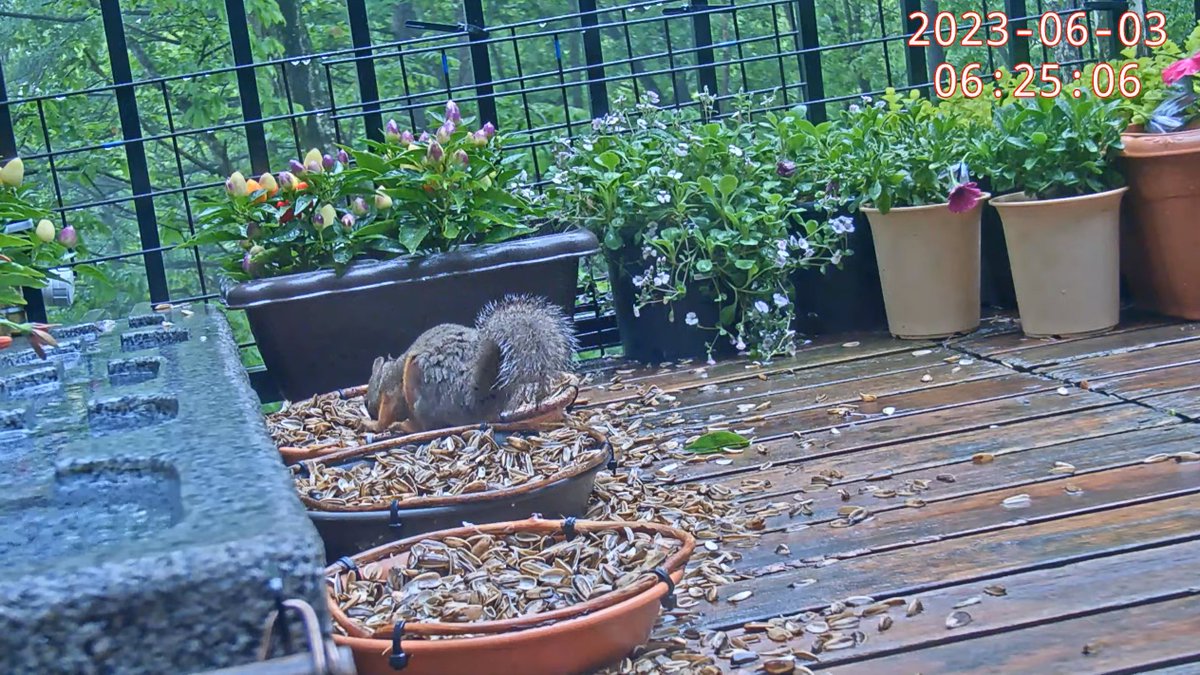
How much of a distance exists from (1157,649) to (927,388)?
1542 millimetres

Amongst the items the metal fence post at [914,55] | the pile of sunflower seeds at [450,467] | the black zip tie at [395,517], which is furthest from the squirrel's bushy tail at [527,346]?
the metal fence post at [914,55]

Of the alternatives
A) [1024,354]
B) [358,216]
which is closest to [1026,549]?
[1024,354]

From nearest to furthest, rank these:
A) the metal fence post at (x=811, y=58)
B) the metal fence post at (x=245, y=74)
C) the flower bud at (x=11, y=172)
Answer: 1. the flower bud at (x=11, y=172)
2. the metal fence post at (x=245, y=74)
3. the metal fence post at (x=811, y=58)

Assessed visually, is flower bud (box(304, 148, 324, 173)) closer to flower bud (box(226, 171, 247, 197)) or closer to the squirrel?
flower bud (box(226, 171, 247, 197))

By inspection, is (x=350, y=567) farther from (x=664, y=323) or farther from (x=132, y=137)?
(x=132, y=137)

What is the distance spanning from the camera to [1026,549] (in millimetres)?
1775

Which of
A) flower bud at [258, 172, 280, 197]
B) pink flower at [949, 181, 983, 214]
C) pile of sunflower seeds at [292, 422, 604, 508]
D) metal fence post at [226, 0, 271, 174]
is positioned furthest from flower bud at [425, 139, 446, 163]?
pink flower at [949, 181, 983, 214]

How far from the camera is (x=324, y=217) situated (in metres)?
3.14

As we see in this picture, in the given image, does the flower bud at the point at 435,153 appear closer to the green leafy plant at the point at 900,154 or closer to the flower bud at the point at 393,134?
the flower bud at the point at 393,134

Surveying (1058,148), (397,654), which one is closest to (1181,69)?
(1058,148)

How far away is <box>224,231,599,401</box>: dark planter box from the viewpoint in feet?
10.2

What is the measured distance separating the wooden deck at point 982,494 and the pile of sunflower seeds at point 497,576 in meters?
0.15

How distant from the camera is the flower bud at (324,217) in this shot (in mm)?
3141

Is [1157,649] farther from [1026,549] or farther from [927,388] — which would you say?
[927,388]
